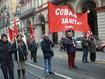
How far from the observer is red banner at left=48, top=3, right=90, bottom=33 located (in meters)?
15.4

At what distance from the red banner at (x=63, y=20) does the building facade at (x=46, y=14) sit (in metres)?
4.99

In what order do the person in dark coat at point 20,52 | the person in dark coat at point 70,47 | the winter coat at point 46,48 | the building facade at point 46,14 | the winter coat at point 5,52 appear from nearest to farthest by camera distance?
the winter coat at point 5,52 < the person in dark coat at point 20,52 < the winter coat at point 46,48 < the person in dark coat at point 70,47 < the building facade at point 46,14

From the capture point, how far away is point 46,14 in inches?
2260

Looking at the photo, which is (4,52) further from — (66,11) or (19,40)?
(66,11)

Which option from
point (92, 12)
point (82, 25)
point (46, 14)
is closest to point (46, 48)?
point (82, 25)

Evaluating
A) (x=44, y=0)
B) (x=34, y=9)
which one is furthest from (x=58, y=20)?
(x=34, y=9)

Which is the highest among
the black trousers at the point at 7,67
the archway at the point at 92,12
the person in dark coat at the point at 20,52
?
the archway at the point at 92,12

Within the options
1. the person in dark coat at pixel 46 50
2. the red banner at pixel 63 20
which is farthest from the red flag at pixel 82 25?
the person in dark coat at pixel 46 50

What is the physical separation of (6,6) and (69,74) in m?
85.0

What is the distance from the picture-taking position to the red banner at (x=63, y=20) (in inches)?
606

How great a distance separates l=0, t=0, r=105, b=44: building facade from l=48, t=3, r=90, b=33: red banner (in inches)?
196

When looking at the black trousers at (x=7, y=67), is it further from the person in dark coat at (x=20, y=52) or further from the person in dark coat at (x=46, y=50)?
the person in dark coat at (x=46, y=50)

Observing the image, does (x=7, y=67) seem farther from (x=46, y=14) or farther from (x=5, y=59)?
(x=46, y=14)

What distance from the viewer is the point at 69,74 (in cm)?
1524
